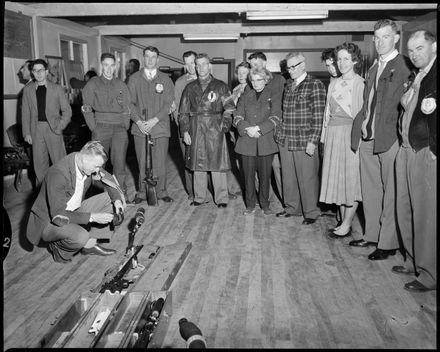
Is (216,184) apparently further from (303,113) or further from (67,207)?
(67,207)

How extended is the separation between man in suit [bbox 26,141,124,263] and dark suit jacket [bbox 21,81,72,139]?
86.6 inches

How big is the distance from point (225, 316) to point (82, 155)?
1.63 m

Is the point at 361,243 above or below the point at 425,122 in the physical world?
below

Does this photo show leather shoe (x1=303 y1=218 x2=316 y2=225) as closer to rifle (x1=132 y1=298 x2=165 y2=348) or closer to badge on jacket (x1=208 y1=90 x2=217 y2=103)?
badge on jacket (x1=208 y1=90 x2=217 y2=103)

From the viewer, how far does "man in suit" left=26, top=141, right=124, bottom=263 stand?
11.2 ft

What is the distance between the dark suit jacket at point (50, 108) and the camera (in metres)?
5.63

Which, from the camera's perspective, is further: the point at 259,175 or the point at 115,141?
the point at 115,141

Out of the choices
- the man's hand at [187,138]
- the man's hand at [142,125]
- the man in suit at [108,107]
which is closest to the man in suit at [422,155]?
the man's hand at [187,138]

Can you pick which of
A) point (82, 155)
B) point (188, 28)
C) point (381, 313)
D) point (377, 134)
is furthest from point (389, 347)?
point (188, 28)

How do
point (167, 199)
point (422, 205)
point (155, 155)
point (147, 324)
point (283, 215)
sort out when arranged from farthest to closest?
point (167, 199), point (155, 155), point (283, 215), point (422, 205), point (147, 324)

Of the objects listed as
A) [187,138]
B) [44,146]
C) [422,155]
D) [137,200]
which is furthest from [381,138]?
[44,146]

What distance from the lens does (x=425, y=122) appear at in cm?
292

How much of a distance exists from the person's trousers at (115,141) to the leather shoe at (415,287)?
345cm

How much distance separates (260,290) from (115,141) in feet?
9.96
